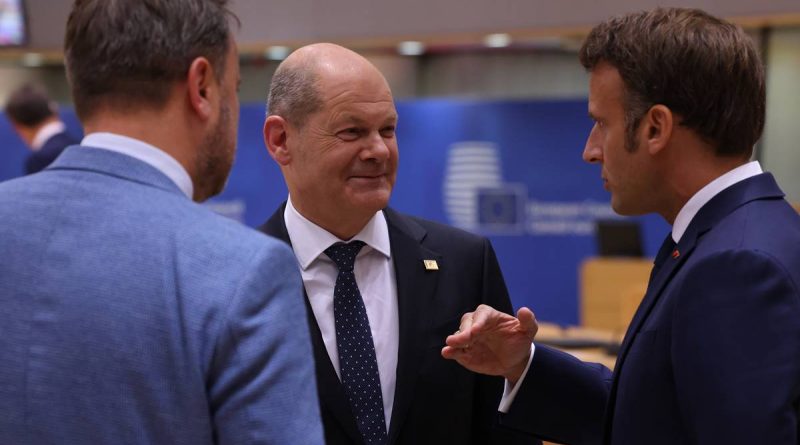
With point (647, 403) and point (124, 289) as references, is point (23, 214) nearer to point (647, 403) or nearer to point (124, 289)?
point (124, 289)

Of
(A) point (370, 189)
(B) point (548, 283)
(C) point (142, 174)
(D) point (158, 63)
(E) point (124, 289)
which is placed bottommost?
(B) point (548, 283)

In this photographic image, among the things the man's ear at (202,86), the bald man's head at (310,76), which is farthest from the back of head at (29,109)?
the man's ear at (202,86)

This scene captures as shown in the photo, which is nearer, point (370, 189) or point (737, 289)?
point (737, 289)

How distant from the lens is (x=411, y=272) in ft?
8.25

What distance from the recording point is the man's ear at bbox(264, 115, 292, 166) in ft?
8.75

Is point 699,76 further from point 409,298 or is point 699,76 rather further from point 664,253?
point 409,298

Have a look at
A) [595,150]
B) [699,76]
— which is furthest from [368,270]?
[699,76]

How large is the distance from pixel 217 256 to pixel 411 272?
115cm

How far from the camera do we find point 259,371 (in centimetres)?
139

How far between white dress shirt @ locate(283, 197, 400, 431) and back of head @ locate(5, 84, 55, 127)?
5.59 m

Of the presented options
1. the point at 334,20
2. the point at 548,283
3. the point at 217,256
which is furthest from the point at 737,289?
the point at 548,283

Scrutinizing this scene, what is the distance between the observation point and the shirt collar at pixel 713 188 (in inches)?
78.5

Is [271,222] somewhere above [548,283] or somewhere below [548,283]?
above

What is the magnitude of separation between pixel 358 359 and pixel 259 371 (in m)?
1.02
